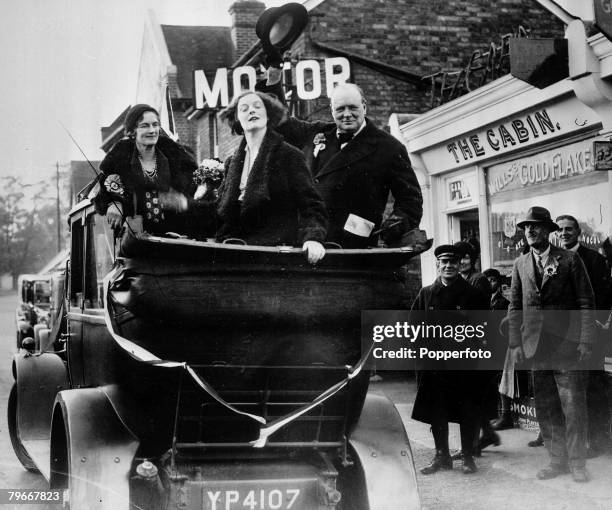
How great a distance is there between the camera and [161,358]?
3.50 meters

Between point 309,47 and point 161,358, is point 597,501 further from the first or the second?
point 309,47

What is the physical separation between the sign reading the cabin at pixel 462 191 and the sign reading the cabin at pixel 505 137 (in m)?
0.26

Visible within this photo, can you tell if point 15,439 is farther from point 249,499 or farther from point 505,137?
point 505,137

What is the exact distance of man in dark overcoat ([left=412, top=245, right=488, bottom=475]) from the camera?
21.0ft

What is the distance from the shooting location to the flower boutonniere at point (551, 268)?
19.7 ft

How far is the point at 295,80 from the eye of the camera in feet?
41.3

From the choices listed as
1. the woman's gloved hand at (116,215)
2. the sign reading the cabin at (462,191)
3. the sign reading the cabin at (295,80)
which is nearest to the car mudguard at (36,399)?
the woman's gloved hand at (116,215)

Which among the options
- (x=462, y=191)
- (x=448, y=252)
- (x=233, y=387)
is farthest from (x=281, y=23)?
(x=462, y=191)

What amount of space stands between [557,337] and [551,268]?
1.61 ft

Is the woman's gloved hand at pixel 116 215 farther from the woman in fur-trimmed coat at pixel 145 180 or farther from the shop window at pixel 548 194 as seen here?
the shop window at pixel 548 194

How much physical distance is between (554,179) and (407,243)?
540cm

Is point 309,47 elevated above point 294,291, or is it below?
above

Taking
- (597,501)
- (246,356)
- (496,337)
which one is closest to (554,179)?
(496,337)

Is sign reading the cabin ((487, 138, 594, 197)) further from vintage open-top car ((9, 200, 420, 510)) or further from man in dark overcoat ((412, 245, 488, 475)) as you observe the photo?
vintage open-top car ((9, 200, 420, 510))
